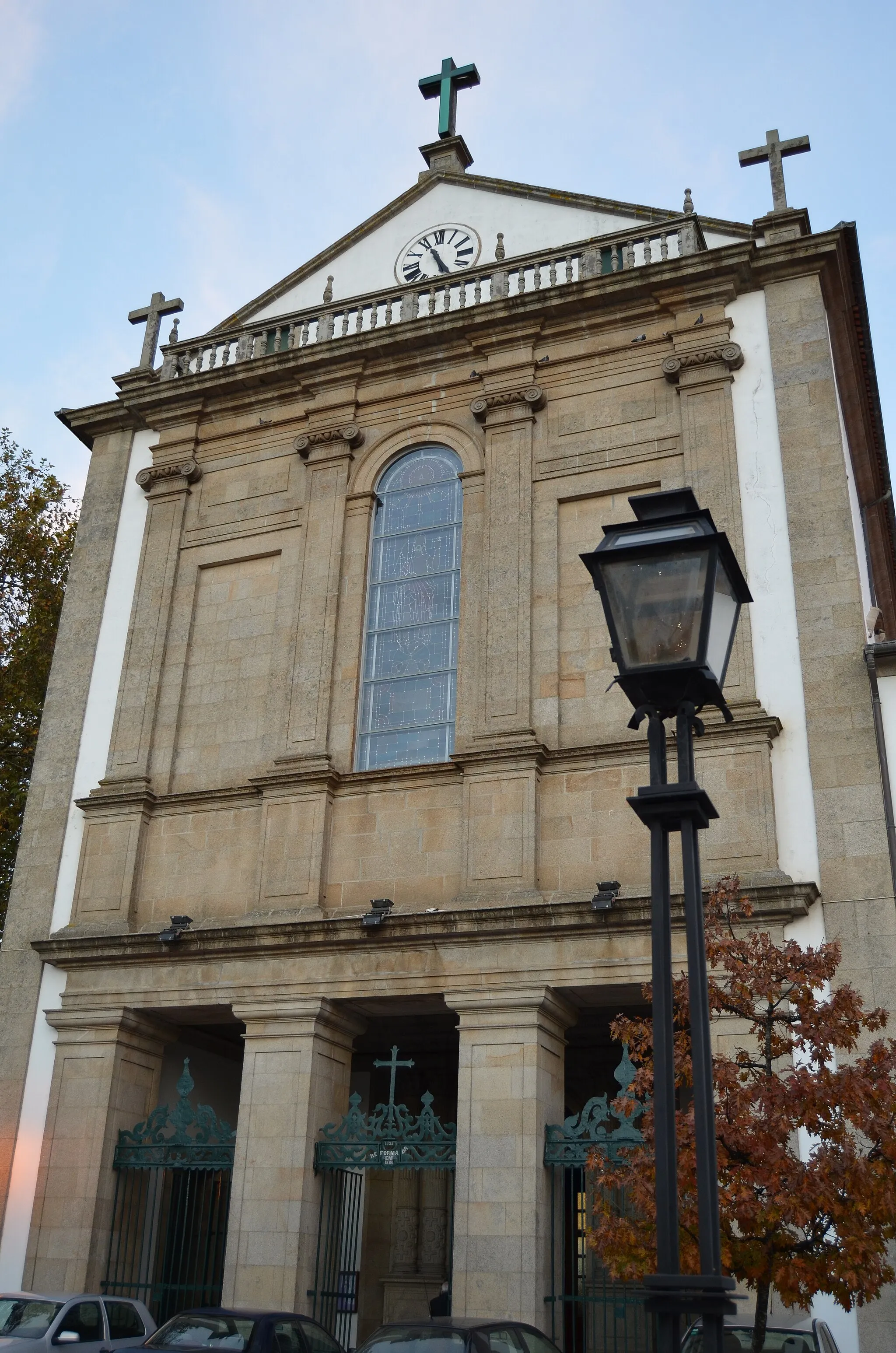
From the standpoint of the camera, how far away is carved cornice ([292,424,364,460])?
62.7ft

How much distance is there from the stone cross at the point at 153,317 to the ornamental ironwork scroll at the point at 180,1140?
1149 centimetres

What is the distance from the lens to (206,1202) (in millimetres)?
17562

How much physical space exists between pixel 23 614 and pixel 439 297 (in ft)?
38.4

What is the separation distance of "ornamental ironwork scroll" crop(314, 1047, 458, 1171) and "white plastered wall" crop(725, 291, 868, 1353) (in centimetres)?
409

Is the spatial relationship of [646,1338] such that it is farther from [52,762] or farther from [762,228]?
[762,228]

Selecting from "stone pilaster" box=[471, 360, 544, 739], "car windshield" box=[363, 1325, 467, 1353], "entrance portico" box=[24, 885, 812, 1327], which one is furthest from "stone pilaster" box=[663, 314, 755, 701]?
"car windshield" box=[363, 1325, 467, 1353]

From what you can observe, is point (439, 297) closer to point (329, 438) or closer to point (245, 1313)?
point (329, 438)

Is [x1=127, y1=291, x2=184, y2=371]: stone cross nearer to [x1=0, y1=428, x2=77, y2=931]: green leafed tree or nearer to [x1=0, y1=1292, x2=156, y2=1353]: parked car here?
[x1=0, y1=428, x2=77, y2=931]: green leafed tree

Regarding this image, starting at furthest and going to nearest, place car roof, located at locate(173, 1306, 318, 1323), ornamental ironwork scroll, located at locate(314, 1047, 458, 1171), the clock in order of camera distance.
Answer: the clock
ornamental ironwork scroll, located at locate(314, 1047, 458, 1171)
car roof, located at locate(173, 1306, 318, 1323)

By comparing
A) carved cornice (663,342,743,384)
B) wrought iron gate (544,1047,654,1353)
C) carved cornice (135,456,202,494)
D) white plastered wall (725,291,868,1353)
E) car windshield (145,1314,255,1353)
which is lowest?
car windshield (145,1314,255,1353)

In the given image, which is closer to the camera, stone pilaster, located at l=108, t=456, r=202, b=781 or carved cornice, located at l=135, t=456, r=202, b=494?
stone pilaster, located at l=108, t=456, r=202, b=781

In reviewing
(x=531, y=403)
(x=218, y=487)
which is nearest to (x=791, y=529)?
(x=531, y=403)

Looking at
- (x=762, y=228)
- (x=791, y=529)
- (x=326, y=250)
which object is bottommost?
(x=791, y=529)

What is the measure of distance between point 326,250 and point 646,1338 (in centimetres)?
1646
